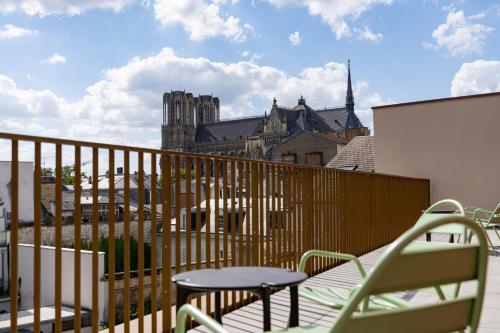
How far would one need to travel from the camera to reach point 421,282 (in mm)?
1239

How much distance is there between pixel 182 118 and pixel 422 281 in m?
110

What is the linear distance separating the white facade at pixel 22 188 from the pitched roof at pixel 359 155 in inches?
821

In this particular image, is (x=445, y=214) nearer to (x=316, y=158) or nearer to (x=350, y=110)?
(x=316, y=158)

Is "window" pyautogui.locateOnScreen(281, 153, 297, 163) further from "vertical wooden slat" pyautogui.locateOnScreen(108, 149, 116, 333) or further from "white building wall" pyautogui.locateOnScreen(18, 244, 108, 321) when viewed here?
"vertical wooden slat" pyautogui.locateOnScreen(108, 149, 116, 333)

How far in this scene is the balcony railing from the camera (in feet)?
7.59

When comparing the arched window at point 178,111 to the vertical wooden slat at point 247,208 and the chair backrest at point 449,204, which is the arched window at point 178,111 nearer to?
the vertical wooden slat at point 247,208

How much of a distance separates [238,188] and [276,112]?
86630mm

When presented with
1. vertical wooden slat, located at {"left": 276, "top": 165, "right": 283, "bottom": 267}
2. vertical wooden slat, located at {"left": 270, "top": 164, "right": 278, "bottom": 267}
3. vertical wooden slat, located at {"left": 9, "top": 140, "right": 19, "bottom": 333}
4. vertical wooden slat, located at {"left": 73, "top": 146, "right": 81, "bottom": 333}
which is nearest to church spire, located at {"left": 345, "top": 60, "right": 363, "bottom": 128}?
vertical wooden slat, located at {"left": 276, "top": 165, "right": 283, "bottom": 267}

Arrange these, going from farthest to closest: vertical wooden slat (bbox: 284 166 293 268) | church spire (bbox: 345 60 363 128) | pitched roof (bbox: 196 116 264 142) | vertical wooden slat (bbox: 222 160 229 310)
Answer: pitched roof (bbox: 196 116 264 142) < church spire (bbox: 345 60 363 128) < vertical wooden slat (bbox: 284 166 293 268) < vertical wooden slat (bbox: 222 160 229 310)

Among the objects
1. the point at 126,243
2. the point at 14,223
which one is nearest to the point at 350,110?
the point at 126,243

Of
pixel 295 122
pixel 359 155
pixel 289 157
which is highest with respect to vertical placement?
pixel 295 122

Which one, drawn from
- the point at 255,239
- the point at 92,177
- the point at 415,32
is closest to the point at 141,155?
the point at 92,177

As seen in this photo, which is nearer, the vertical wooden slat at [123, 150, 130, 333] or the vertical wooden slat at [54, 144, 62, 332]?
the vertical wooden slat at [54, 144, 62, 332]

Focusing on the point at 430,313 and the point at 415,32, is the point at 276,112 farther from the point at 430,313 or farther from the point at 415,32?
the point at 430,313
